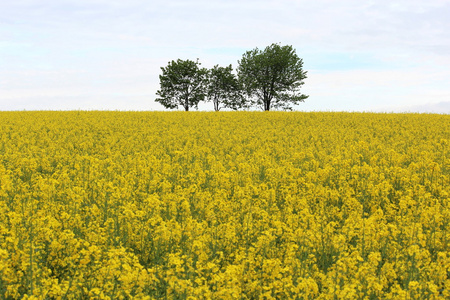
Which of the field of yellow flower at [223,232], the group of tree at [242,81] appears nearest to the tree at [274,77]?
the group of tree at [242,81]

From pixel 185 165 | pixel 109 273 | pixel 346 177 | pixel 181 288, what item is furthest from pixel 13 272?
pixel 346 177

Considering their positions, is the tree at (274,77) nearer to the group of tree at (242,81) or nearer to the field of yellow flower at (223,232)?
the group of tree at (242,81)

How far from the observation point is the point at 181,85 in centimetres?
6038

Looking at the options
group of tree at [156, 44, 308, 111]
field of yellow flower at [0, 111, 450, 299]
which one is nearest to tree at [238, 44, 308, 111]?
group of tree at [156, 44, 308, 111]

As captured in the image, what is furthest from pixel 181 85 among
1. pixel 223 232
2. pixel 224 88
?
pixel 223 232

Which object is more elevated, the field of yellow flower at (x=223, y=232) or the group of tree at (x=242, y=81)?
the group of tree at (x=242, y=81)

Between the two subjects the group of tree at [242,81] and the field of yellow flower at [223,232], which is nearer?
the field of yellow flower at [223,232]

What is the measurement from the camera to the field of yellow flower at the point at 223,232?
14.3 feet

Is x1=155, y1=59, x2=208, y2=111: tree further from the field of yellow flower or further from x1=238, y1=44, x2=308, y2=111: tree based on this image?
the field of yellow flower

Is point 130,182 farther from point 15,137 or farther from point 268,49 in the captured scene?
point 268,49

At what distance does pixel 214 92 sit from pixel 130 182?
56.1 metres

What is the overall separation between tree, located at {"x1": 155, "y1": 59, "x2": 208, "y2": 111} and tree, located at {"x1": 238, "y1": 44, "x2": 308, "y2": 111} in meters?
8.59

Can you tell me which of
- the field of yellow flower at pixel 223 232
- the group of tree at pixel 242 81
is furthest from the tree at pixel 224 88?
the field of yellow flower at pixel 223 232

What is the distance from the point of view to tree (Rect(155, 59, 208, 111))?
2370 inches
